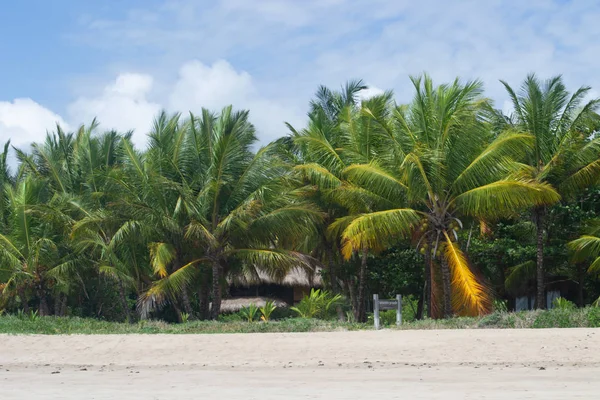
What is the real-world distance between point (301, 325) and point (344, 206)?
4.69 meters

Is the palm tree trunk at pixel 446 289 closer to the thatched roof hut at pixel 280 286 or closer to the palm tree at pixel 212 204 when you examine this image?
the palm tree at pixel 212 204

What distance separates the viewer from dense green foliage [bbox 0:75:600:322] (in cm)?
1778

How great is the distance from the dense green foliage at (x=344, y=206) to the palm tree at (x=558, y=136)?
0.11 feet

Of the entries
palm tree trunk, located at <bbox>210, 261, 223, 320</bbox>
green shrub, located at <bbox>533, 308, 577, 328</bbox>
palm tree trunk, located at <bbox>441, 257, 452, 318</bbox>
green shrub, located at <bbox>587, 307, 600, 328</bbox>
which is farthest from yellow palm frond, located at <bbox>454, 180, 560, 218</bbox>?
palm tree trunk, located at <bbox>210, 261, 223, 320</bbox>

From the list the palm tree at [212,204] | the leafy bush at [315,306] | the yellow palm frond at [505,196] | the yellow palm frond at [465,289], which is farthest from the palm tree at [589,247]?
the palm tree at [212,204]

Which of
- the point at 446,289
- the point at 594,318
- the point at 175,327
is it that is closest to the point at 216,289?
the point at 175,327

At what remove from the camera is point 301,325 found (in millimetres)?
16688

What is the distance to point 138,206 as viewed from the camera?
1964 centimetres

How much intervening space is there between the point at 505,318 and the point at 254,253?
251 inches

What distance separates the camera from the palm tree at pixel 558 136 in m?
18.4

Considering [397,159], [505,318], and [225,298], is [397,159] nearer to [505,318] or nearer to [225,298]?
[505,318]

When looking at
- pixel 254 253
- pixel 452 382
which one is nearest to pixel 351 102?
pixel 254 253

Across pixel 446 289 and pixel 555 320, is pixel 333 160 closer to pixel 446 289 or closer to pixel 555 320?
pixel 446 289

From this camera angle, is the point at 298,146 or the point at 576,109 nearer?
the point at 576,109
